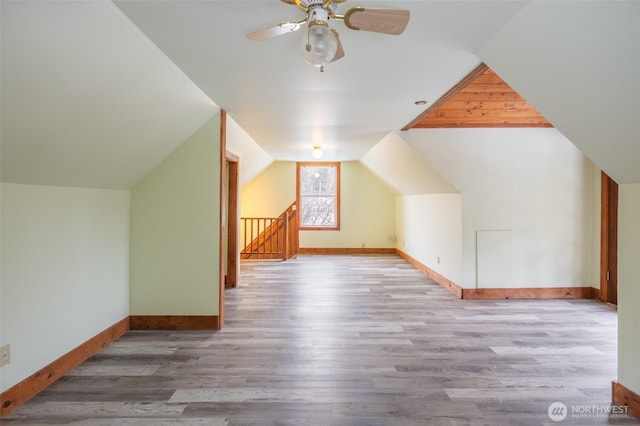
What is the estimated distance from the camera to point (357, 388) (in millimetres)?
2285

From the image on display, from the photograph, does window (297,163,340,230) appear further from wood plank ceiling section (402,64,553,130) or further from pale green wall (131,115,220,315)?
pale green wall (131,115,220,315)

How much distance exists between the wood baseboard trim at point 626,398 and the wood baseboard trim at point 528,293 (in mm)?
2274

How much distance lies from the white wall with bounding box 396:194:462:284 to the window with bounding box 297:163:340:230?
185 centimetres

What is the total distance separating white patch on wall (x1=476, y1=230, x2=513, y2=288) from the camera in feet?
14.6

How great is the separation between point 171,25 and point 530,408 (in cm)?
314

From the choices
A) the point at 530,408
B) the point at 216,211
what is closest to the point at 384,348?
the point at 530,408

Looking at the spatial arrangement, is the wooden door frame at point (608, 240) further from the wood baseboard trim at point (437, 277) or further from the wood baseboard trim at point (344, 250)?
the wood baseboard trim at point (344, 250)

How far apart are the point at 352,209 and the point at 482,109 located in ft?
16.6

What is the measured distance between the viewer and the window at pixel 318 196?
342 inches

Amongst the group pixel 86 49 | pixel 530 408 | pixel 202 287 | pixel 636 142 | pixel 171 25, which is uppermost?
pixel 171 25

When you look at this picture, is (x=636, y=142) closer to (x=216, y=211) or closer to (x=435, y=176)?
(x=435, y=176)

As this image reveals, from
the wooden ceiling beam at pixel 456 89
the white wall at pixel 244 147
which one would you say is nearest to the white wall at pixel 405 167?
the wooden ceiling beam at pixel 456 89

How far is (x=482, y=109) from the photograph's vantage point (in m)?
3.80
